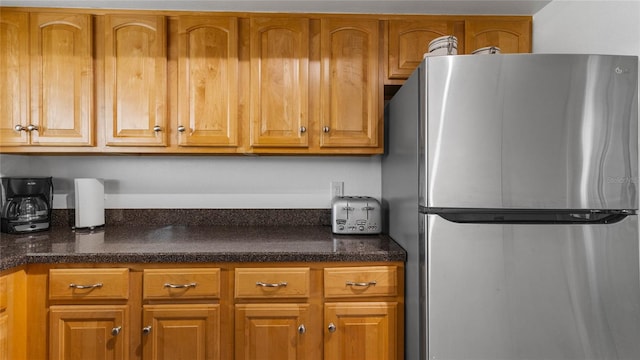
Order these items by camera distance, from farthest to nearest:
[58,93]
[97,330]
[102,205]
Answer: [102,205], [58,93], [97,330]

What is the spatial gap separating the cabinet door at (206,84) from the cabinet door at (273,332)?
89 centimetres

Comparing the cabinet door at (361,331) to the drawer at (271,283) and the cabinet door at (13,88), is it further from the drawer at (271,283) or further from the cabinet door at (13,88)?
the cabinet door at (13,88)

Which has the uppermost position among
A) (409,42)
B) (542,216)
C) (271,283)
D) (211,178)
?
(409,42)

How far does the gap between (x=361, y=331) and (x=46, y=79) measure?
6.76ft

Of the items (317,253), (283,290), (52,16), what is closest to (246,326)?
(283,290)

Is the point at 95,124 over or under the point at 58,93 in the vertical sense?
under

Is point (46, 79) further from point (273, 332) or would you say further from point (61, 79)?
point (273, 332)

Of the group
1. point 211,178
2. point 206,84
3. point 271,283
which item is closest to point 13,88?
point 206,84

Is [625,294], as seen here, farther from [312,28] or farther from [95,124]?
[95,124]

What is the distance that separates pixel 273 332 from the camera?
153 cm

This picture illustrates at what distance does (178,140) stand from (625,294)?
2.10 meters

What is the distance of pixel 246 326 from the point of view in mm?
1521

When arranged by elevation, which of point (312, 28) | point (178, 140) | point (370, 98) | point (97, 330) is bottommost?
point (97, 330)

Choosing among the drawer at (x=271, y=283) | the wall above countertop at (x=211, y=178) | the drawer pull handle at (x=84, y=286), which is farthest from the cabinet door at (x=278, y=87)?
the drawer pull handle at (x=84, y=286)
